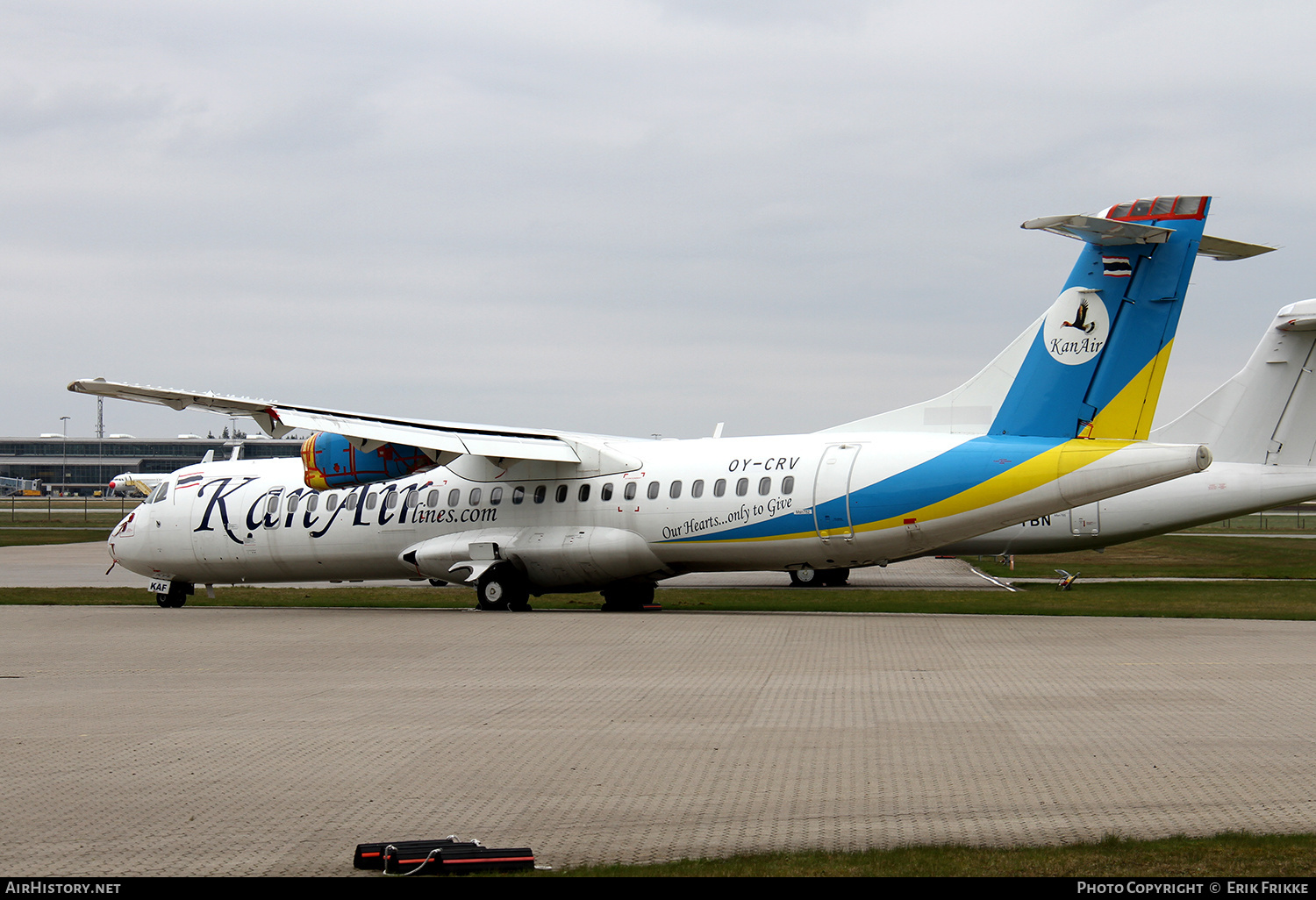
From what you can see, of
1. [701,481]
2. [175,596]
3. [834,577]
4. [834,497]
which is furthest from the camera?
[834,577]

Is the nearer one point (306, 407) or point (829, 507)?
point (829, 507)

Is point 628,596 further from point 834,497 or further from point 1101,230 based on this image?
point 1101,230

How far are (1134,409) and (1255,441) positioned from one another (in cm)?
963

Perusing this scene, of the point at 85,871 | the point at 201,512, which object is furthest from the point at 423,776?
the point at 201,512

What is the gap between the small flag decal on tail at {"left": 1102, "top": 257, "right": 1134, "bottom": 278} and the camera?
1830cm

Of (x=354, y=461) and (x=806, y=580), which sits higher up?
(x=354, y=461)

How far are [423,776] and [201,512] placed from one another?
18.9 m

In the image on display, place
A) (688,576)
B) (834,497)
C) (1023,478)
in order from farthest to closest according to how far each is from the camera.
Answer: (688,576), (834,497), (1023,478)

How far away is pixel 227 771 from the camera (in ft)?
27.7

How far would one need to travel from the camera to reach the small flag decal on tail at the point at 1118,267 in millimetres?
18297

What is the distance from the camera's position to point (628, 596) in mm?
23344

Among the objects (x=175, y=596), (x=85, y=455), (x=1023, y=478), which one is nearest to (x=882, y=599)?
(x=1023, y=478)

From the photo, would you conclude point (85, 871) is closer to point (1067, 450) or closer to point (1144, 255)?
point (1067, 450)

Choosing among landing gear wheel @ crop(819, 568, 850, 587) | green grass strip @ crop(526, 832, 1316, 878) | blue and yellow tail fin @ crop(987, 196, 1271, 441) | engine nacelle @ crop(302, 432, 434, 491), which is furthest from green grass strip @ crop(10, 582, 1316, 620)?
green grass strip @ crop(526, 832, 1316, 878)
